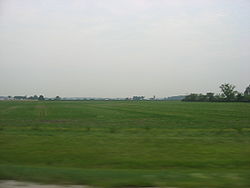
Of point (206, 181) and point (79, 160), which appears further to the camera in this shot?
point (79, 160)

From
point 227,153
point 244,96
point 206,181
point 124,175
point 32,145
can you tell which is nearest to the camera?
point 206,181

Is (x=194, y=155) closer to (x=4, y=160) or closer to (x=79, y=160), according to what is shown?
(x=79, y=160)

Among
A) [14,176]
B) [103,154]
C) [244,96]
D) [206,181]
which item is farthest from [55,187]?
[244,96]

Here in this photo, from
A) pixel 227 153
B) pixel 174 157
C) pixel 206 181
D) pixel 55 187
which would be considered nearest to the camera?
pixel 55 187

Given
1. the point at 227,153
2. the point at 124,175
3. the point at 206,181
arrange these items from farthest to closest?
the point at 227,153, the point at 124,175, the point at 206,181

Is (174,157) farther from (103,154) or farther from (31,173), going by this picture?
(31,173)

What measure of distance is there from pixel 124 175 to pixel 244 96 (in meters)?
145

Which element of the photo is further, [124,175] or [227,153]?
[227,153]

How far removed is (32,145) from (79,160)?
4.57 m

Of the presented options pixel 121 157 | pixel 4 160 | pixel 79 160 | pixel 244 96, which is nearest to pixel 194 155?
pixel 121 157

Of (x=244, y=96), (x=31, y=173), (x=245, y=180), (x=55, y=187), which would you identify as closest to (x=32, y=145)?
(x=31, y=173)

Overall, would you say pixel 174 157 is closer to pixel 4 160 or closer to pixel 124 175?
pixel 124 175

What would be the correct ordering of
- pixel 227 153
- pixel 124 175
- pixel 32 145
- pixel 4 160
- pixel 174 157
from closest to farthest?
pixel 124 175
pixel 4 160
pixel 174 157
pixel 227 153
pixel 32 145

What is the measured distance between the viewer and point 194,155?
13961mm
